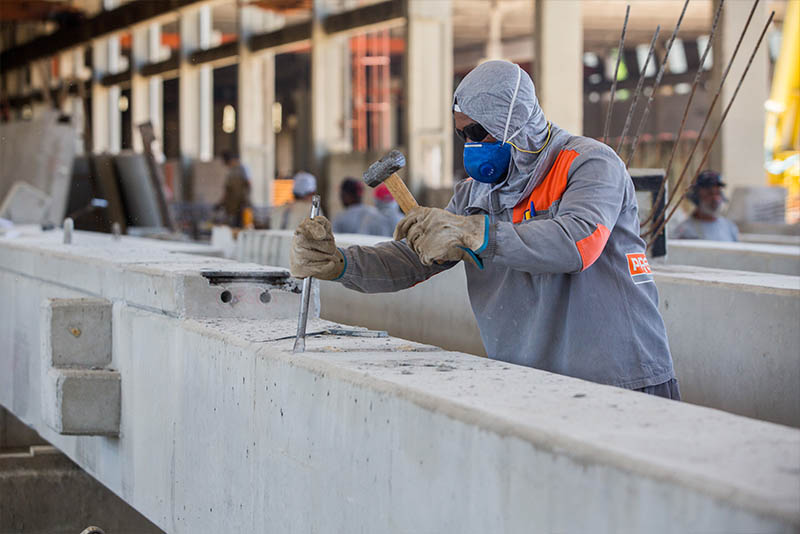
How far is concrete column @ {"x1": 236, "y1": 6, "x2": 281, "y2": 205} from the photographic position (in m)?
25.5

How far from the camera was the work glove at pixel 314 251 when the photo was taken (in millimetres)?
3750

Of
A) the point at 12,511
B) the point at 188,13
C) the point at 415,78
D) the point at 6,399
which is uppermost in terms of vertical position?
the point at 188,13

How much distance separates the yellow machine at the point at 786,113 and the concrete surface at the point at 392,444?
49.4ft

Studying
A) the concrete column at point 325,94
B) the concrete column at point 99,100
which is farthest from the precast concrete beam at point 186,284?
the concrete column at point 99,100

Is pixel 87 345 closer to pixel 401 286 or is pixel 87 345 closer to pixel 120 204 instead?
pixel 401 286

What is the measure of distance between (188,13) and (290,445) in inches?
1009

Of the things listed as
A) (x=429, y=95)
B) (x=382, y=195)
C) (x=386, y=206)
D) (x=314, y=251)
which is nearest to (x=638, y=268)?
(x=314, y=251)

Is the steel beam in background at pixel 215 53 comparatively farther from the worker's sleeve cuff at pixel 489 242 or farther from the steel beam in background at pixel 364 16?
the worker's sleeve cuff at pixel 489 242

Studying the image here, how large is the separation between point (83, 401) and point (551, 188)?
2.58 metres

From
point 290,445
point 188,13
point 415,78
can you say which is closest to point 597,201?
point 290,445

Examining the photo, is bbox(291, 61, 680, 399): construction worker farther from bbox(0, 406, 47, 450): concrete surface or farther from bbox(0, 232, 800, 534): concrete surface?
bbox(0, 406, 47, 450): concrete surface

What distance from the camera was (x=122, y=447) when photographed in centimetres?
513

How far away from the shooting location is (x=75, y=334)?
5.29 meters

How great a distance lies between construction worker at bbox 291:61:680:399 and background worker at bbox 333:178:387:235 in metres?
7.62
